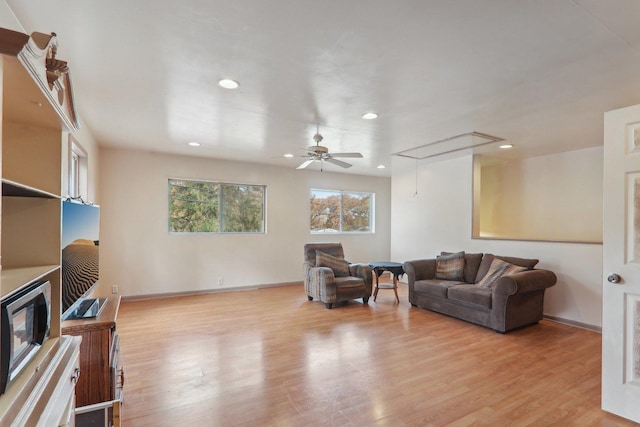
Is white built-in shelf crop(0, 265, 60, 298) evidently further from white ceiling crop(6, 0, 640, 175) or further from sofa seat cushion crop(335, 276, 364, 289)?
sofa seat cushion crop(335, 276, 364, 289)

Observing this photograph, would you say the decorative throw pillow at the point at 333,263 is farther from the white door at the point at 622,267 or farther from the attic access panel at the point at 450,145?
the white door at the point at 622,267

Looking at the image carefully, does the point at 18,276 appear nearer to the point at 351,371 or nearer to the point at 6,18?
the point at 6,18

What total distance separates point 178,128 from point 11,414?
3.66m

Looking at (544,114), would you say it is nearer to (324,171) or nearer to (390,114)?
(390,114)

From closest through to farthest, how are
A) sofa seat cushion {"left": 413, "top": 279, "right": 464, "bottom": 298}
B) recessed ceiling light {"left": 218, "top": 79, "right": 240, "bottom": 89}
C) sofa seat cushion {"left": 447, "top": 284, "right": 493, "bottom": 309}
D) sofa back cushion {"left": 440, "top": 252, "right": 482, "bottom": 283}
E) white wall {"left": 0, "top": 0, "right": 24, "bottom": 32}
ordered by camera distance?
1. white wall {"left": 0, "top": 0, "right": 24, "bottom": 32}
2. recessed ceiling light {"left": 218, "top": 79, "right": 240, "bottom": 89}
3. sofa seat cushion {"left": 447, "top": 284, "right": 493, "bottom": 309}
4. sofa seat cushion {"left": 413, "top": 279, "right": 464, "bottom": 298}
5. sofa back cushion {"left": 440, "top": 252, "right": 482, "bottom": 283}

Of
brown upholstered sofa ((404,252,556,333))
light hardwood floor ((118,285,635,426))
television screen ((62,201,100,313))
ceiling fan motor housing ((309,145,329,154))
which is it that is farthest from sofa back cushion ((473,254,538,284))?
television screen ((62,201,100,313))

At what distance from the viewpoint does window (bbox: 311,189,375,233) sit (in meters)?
7.27

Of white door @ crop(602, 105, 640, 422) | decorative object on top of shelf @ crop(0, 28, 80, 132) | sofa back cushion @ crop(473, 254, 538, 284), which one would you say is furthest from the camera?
sofa back cushion @ crop(473, 254, 538, 284)

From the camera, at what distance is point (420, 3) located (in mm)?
1712

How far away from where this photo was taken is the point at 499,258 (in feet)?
14.9

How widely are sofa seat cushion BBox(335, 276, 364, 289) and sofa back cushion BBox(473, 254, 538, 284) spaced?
5.48 feet

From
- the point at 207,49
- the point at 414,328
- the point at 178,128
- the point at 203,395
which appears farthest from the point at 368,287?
the point at 207,49

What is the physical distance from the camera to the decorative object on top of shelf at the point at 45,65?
2.84ft

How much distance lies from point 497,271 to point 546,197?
2196 millimetres
